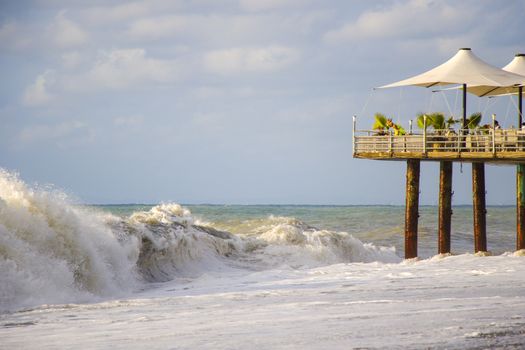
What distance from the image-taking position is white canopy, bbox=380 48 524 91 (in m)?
23.0

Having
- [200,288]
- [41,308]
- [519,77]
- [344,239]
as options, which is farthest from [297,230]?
[41,308]

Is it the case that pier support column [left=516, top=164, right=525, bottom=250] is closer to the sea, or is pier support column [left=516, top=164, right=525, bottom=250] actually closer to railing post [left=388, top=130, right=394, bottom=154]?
the sea

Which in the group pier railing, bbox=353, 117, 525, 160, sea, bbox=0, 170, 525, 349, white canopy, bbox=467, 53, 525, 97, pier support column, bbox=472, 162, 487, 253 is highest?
white canopy, bbox=467, 53, 525, 97

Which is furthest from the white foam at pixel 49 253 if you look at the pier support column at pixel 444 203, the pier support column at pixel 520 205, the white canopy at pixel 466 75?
the pier support column at pixel 520 205

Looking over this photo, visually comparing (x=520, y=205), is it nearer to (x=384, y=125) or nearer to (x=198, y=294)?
(x=384, y=125)

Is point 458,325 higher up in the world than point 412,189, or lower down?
lower down

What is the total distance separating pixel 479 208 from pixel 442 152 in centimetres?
375

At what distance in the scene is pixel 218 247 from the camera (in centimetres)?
2792

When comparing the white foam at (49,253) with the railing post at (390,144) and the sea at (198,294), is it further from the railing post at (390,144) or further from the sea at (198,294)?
the railing post at (390,144)

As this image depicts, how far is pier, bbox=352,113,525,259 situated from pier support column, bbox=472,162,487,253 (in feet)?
3.82

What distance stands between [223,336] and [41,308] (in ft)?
14.9

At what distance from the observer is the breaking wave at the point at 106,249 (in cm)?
1608

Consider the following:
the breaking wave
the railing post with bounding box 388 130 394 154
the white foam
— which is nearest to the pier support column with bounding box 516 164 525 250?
the railing post with bounding box 388 130 394 154

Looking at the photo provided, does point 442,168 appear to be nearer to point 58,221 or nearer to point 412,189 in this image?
point 412,189
